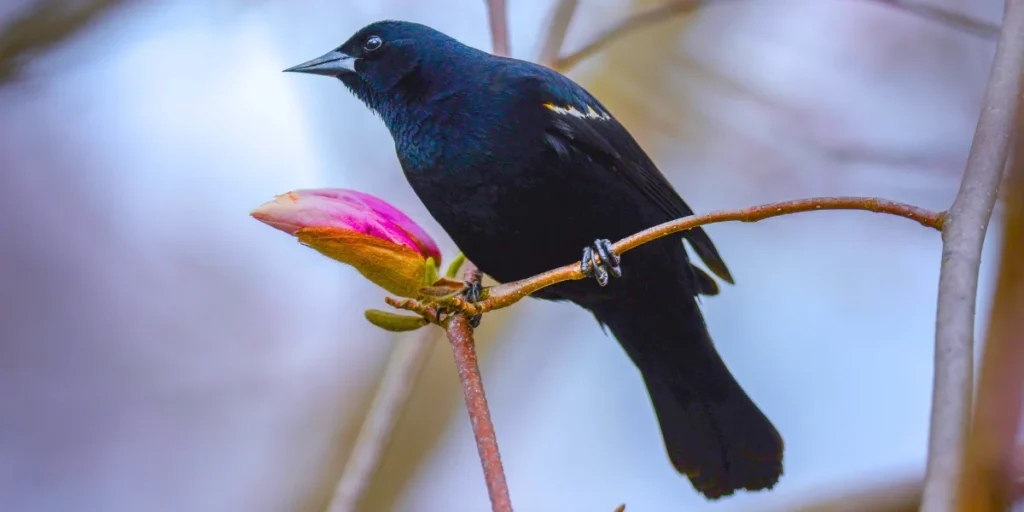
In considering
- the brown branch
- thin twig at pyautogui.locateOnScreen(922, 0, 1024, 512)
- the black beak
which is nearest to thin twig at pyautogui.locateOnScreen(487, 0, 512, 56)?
the black beak

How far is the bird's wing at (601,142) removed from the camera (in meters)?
3.14

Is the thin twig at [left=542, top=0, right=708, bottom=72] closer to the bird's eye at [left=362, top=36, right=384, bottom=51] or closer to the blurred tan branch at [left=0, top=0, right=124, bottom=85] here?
the bird's eye at [left=362, top=36, right=384, bottom=51]

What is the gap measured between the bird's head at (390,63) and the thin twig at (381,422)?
840 millimetres

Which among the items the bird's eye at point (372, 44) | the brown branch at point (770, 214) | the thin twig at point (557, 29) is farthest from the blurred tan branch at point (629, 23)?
the brown branch at point (770, 214)

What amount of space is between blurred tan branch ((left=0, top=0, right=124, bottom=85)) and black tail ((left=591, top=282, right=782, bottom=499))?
1.84 m

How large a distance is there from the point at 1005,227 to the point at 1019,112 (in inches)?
10.3

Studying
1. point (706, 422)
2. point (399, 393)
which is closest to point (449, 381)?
point (706, 422)

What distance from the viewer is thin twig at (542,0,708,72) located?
124 inches

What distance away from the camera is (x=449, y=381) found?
527 centimetres

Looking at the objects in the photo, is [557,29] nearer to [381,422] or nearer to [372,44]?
[372,44]

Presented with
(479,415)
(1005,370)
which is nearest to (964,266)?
(1005,370)

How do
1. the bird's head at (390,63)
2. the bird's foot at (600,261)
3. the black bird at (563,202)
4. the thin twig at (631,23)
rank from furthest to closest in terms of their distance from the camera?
the bird's head at (390,63)
the thin twig at (631,23)
the black bird at (563,202)
the bird's foot at (600,261)

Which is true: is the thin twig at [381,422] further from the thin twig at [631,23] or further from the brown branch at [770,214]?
the thin twig at [631,23]

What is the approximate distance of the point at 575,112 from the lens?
3211 millimetres
